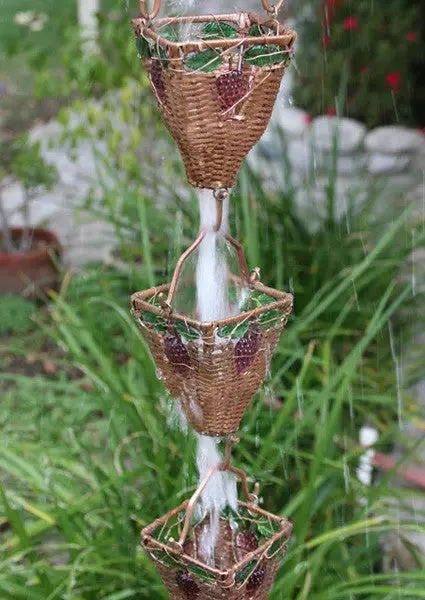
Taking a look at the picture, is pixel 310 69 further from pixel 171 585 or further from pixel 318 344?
pixel 171 585

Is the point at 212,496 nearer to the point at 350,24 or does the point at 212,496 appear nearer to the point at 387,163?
the point at 387,163

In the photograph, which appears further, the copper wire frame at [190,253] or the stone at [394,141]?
the stone at [394,141]

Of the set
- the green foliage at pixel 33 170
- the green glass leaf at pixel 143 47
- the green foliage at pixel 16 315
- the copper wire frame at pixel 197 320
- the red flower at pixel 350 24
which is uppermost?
the green glass leaf at pixel 143 47

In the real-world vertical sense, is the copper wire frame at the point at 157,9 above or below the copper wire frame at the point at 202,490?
above

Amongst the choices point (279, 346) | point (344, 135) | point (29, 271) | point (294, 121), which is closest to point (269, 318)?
point (279, 346)

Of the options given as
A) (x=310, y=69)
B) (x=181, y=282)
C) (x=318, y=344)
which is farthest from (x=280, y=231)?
(x=310, y=69)

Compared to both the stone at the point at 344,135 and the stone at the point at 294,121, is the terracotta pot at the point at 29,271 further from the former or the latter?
the stone at the point at 294,121

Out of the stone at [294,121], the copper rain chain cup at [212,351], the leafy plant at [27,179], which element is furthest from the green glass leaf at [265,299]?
the stone at [294,121]

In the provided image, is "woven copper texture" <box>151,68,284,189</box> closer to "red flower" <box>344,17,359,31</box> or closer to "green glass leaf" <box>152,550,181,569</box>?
"green glass leaf" <box>152,550,181,569</box>
